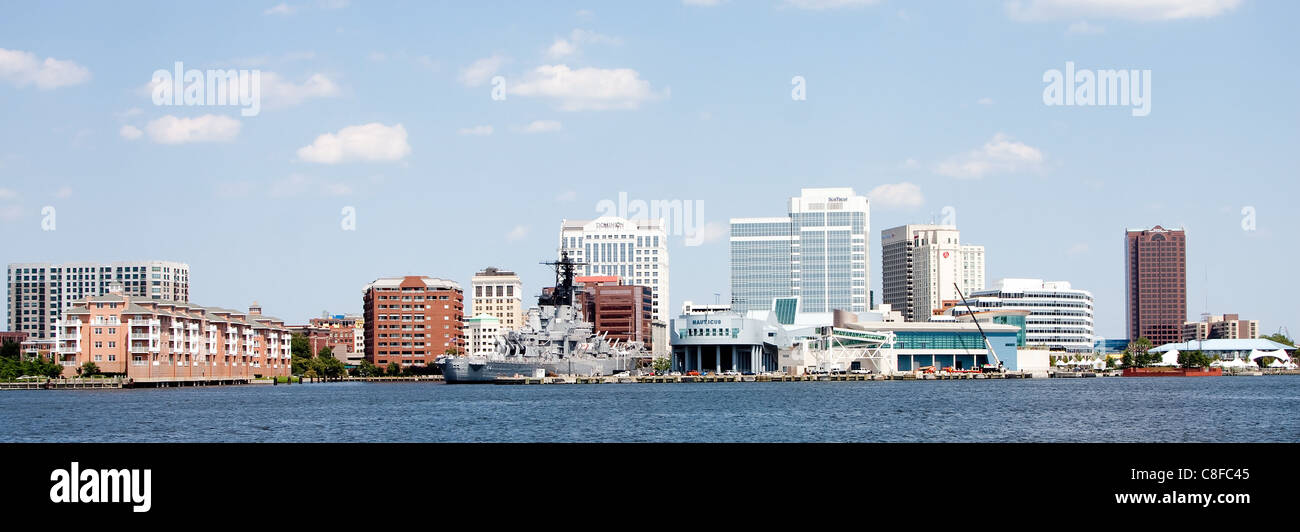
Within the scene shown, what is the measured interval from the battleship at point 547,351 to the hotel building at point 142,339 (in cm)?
3012

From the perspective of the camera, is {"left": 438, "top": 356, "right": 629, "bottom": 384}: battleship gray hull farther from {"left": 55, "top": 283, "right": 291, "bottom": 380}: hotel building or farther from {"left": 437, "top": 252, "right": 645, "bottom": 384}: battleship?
{"left": 55, "top": 283, "right": 291, "bottom": 380}: hotel building

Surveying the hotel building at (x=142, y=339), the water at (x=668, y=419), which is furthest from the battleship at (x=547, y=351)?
the water at (x=668, y=419)

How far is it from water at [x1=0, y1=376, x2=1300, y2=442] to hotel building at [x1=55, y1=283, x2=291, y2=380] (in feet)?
120

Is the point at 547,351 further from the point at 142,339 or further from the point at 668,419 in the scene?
the point at 668,419

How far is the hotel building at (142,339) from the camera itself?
144125 mm

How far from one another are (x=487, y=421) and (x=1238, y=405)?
48.8 meters

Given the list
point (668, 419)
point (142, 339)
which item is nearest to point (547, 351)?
point (142, 339)

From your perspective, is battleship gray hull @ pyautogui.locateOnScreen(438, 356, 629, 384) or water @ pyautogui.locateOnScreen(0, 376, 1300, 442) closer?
water @ pyautogui.locateOnScreen(0, 376, 1300, 442)

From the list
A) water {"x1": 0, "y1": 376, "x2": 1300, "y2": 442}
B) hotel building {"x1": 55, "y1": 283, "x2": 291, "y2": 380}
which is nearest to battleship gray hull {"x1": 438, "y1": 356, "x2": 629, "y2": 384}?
hotel building {"x1": 55, "y1": 283, "x2": 291, "y2": 380}

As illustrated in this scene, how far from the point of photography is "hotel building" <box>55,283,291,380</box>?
473 ft

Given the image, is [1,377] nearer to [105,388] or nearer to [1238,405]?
[105,388]

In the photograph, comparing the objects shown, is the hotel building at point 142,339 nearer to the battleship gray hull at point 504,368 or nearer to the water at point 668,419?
the battleship gray hull at point 504,368
